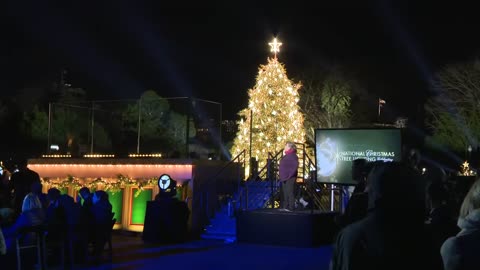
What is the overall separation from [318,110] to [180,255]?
26352 mm

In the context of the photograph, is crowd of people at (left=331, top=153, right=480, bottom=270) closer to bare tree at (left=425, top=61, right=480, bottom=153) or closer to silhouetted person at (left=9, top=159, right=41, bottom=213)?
silhouetted person at (left=9, top=159, right=41, bottom=213)

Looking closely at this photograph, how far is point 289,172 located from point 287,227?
1.27 meters

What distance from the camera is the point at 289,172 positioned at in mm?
13281

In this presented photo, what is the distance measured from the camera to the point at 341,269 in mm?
2494

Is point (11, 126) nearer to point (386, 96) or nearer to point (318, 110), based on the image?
point (318, 110)

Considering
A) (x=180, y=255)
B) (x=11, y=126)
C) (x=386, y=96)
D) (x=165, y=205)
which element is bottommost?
(x=180, y=255)

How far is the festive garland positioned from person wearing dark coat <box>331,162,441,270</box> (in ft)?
49.0

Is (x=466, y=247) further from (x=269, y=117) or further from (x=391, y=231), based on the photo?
(x=269, y=117)

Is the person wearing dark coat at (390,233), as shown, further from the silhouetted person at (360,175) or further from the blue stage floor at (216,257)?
the blue stage floor at (216,257)

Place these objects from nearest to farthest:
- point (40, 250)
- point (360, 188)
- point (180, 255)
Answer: point (360, 188) → point (40, 250) → point (180, 255)

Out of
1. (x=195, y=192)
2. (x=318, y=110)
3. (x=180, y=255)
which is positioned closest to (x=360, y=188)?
(x=180, y=255)

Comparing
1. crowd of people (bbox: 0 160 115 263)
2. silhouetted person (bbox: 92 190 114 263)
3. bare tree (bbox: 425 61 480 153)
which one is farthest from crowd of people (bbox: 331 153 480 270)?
bare tree (bbox: 425 61 480 153)

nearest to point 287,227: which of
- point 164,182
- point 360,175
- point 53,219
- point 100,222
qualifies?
point 164,182

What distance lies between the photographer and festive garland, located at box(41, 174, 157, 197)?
679 inches
